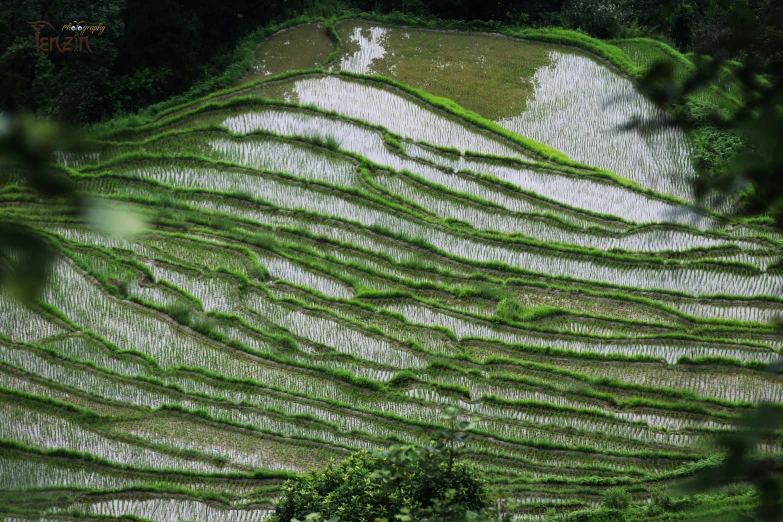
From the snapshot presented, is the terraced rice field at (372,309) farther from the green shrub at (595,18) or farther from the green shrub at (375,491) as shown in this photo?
the green shrub at (595,18)

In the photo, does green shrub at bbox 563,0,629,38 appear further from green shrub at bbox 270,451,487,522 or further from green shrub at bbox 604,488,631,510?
green shrub at bbox 270,451,487,522

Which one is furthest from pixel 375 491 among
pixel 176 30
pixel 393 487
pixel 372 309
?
pixel 176 30

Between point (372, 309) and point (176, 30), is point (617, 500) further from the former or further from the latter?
point (176, 30)

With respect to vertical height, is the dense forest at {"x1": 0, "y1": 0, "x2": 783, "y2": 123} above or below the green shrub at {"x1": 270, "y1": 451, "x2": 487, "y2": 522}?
above

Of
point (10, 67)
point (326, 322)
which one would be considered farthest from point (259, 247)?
point (10, 67)

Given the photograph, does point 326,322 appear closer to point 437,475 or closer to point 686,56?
point 437,475

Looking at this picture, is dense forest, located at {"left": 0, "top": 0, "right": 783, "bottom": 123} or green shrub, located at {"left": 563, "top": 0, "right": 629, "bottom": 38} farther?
green shrub, located at {"left": 563, "top": 0, "right": 629, "bottom": 38}

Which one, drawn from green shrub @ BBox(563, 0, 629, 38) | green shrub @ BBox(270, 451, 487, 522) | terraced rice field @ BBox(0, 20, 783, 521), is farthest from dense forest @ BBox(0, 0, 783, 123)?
green shrub @ BBox(270, 451, 487, 522)

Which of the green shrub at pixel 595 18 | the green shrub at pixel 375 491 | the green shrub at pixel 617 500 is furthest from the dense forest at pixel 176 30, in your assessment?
the green shrub at pixel 375 491
